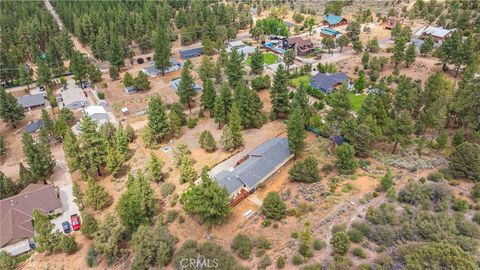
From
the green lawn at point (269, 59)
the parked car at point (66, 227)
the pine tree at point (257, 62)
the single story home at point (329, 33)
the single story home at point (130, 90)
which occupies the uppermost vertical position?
the single story home at point (329, 33)

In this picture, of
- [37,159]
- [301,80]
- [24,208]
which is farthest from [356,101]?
[24,208]

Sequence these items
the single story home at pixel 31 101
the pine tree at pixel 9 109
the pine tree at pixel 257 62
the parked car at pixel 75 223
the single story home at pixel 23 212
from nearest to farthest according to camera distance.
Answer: the single story home at pixel 23 212 < the parked car at pixel 75 223 < the pine tree at pixel 9 109 < the single story home at pixel 31 101 < the pine tree at pixel 257 62

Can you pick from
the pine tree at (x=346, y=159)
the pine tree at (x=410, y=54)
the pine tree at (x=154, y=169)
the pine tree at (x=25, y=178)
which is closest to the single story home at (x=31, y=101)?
the pine tree at (x=25, y=178)

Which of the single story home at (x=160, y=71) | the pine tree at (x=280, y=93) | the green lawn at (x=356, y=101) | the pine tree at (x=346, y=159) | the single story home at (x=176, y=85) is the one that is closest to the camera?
the pine tree at (x=346, y=159)

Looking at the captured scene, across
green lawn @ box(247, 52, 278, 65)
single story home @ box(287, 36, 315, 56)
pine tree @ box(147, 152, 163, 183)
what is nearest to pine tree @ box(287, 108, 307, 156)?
pine tree @ box(147, 152, 163, 183)

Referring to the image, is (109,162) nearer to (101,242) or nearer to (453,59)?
(101,242)

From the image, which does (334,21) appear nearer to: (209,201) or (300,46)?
(300,46)

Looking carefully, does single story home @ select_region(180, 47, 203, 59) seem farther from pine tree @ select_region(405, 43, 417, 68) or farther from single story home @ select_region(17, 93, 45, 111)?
pine tree @ select_region(405, 43, 417, 68)

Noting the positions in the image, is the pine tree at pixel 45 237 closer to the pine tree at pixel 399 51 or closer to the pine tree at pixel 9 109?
the pine tree at pixel 9 109
